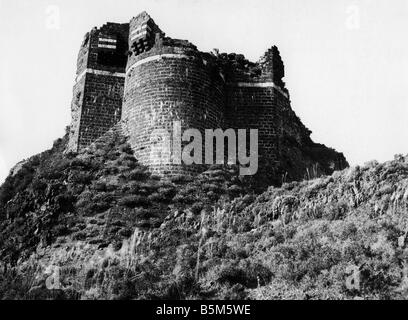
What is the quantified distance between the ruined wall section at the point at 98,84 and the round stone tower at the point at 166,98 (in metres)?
1.01

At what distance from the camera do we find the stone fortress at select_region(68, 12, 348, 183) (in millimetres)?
33750

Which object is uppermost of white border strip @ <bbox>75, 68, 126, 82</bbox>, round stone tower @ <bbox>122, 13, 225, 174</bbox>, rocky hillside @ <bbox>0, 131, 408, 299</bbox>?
white border strip @ <bbox>75, 68, 126, 82</bbox>

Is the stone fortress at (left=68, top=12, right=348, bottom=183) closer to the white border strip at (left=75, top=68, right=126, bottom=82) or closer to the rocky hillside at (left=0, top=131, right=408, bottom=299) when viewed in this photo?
the white border strip at (left=75, top=68, right=126, bottom=82)

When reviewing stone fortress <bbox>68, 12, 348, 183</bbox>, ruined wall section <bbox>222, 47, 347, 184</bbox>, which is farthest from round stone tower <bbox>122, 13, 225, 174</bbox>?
ruined wall section <bbox>222, 47, 347, 184</bbox>

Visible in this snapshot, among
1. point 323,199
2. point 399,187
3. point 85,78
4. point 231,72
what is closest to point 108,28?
point 85,78

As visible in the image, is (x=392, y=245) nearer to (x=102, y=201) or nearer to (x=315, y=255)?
(x=315, y=255)

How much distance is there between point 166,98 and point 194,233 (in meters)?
8.67

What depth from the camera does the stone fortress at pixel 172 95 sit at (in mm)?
33750

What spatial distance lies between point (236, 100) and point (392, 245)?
17.1 metres

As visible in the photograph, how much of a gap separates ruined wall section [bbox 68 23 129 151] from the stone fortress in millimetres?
54

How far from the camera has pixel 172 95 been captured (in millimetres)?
33844

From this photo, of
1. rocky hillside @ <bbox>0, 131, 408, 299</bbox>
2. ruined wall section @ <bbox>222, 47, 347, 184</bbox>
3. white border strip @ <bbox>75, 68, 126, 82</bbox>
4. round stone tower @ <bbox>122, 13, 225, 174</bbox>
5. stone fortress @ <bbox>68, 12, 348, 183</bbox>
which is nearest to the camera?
rocky hillside @ <bbox>0, 131, 408, 299</bbox>

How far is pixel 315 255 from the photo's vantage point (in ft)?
73.9

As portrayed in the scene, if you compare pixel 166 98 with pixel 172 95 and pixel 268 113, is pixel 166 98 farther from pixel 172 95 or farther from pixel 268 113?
pixel 268 113
